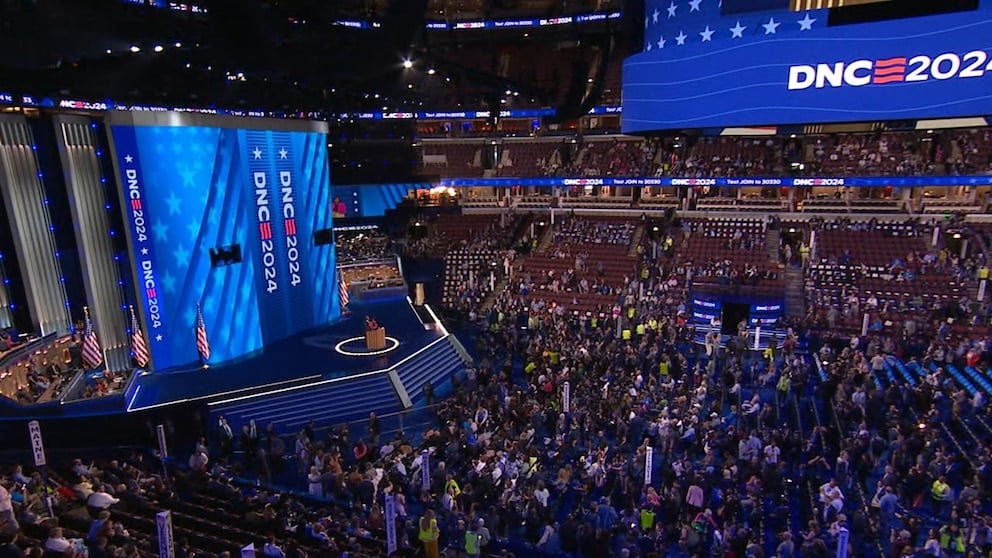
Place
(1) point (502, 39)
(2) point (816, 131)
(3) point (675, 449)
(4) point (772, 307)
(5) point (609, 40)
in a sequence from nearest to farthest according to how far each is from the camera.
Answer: (2) point (816, 131), (3) point (675, 449), (4) point (772, 307), (5) point (609, 40), (1) point (502, 39)

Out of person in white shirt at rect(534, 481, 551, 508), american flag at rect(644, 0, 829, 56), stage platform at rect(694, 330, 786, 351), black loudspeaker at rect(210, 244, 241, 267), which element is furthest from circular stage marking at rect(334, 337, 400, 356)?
american flag at rect(644, 0, 829, 56)

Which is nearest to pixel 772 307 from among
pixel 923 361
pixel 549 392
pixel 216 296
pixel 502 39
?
pixel 923 361

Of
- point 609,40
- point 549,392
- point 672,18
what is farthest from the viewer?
point 609,40

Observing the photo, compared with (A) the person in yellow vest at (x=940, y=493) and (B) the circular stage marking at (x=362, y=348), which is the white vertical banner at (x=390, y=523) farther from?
(B) the circular stage marking at (x=362, y=348)

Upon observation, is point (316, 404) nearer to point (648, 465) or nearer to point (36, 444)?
point (36, 444)

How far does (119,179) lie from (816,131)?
16722 mm

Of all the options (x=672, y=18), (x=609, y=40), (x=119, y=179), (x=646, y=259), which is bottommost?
(x=646, y=259)

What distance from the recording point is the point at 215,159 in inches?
703

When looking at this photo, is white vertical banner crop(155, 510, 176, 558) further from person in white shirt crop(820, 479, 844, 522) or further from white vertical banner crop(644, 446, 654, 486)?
person in white shirt crop(820, 479, 844, 522)

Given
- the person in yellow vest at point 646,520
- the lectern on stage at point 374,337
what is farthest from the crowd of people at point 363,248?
the person in yellow vest at point 646,520

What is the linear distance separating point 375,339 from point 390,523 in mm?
10141

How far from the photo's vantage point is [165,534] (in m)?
7.75

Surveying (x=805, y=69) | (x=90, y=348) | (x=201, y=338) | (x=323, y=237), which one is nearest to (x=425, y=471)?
(x=805, y=69)

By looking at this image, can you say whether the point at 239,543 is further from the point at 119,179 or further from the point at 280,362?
the point at 119,179
